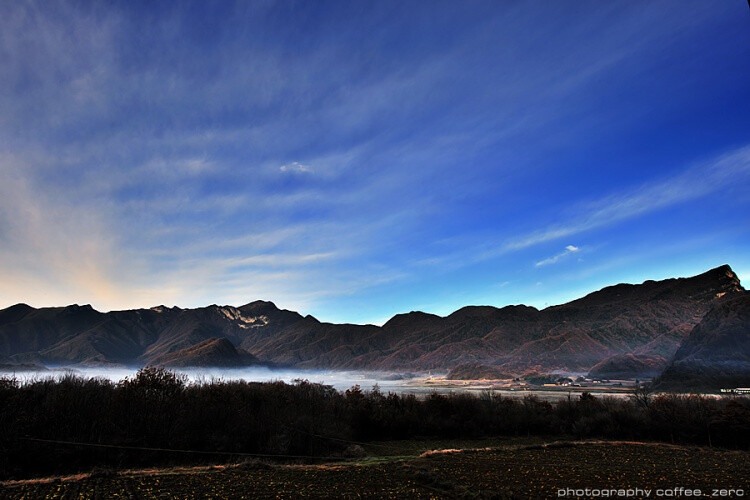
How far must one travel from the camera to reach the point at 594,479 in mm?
17672

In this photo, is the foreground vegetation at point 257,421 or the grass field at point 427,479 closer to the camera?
the grass field at point 427,479

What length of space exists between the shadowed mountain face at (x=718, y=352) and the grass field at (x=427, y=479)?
127 meters

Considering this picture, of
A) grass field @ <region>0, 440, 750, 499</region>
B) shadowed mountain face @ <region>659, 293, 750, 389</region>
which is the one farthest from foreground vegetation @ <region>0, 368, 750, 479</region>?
shadowed mountain face @ <region>659, 293, 750, 389</region>

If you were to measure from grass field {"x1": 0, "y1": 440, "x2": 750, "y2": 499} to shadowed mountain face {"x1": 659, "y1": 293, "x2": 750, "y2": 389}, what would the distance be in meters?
127

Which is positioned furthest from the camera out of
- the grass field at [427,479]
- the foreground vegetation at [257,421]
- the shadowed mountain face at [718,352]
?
the shadowed mountain face at [718,352]

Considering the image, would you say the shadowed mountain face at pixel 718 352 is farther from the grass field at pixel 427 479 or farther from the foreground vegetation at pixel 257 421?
the grass field at pixel 427 479

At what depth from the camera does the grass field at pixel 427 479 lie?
47.4 feet

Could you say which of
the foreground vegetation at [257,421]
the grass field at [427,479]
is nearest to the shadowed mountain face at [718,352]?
the foreground vegetation at [257,421]

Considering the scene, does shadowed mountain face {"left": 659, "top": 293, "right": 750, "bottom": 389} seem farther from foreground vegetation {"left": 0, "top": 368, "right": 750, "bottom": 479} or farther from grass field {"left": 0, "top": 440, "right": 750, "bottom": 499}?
grass field {"left": 0, "top": 440, "right": 750, "bottom": 499}

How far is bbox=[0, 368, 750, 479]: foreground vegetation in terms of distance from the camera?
81.0 ft

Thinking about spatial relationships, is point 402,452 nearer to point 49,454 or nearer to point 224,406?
point 224,406

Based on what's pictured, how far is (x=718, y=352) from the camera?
436ft

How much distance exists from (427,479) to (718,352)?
160m

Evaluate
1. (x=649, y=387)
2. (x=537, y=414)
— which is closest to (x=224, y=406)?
(x=537, y=414)
